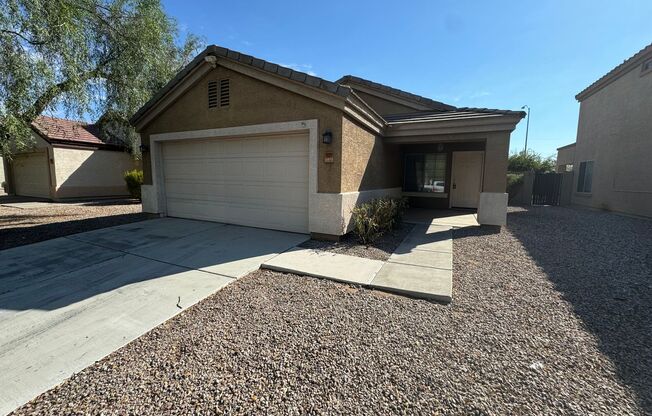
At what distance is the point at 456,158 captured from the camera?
1138 centimetres

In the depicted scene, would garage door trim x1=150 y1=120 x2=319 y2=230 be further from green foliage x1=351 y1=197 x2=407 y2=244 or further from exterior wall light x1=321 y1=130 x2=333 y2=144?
green foliage x1=351 y1=197 x2=407 y2=244

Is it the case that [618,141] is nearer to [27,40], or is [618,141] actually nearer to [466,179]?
[466,179]

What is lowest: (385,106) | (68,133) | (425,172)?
(425,172)

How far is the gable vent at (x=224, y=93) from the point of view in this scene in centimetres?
746

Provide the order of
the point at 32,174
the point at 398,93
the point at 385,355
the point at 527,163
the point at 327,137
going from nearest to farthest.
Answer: the point at 385,355 → the point at 327,137 → the point at 398,93 → the point at 32,174 → the point at 527,163

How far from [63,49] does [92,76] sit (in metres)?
1.83

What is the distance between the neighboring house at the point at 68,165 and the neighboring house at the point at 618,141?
2438cm

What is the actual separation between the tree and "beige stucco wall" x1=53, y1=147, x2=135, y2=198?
21.2 feet

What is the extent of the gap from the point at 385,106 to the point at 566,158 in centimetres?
1385

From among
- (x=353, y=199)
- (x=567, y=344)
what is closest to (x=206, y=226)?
(x=353, y=199)

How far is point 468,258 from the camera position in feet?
18.2

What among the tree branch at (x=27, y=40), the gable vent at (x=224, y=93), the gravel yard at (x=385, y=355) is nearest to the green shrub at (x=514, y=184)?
the gravel yard at (x=385, y=355)

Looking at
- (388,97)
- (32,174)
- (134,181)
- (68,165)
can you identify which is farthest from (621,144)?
(32,174)

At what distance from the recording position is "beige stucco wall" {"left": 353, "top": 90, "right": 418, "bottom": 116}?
11.5 metres
